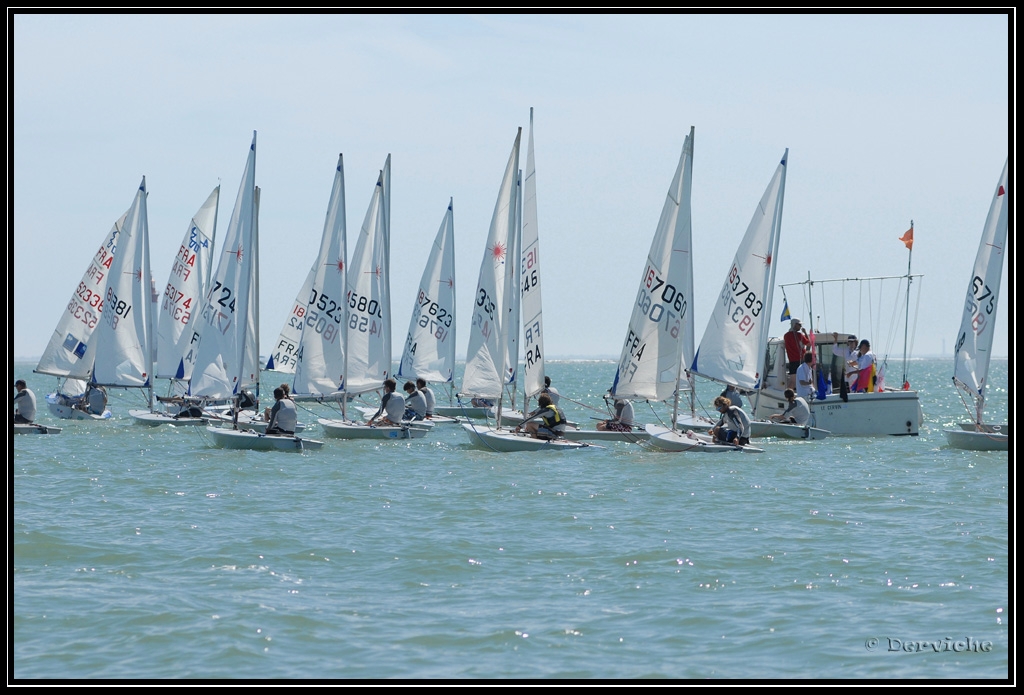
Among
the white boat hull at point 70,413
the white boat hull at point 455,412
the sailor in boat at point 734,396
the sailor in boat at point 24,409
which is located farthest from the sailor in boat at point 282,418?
the white boat hull at point 70,413

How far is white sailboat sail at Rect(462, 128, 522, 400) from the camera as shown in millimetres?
23141

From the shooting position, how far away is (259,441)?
21047 mm

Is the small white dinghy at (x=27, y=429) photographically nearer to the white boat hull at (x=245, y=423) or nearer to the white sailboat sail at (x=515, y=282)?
the white boat hull at (x=245, y=423)

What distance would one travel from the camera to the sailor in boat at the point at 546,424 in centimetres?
2088

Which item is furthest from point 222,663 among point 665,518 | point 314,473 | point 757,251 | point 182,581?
point 757,251

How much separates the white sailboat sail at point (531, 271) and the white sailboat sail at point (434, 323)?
390 inches

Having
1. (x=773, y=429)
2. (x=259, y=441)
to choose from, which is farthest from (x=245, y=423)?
(x=773, y=429)

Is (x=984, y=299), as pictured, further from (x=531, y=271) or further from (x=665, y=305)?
(x=531, y=271)

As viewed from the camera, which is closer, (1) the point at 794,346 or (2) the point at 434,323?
(1) the point at 794,346

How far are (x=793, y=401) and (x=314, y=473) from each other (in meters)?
10.3

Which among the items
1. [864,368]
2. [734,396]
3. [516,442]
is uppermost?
[864,368]

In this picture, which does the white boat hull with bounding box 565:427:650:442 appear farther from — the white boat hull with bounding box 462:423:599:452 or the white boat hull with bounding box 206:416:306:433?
the white boat hull with bounding box 206:416:306:433

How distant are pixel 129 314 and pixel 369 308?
6.82 m

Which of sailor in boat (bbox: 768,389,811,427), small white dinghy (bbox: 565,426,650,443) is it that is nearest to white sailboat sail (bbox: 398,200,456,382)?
small white dinghy (bbox: 565,426,650,443)
